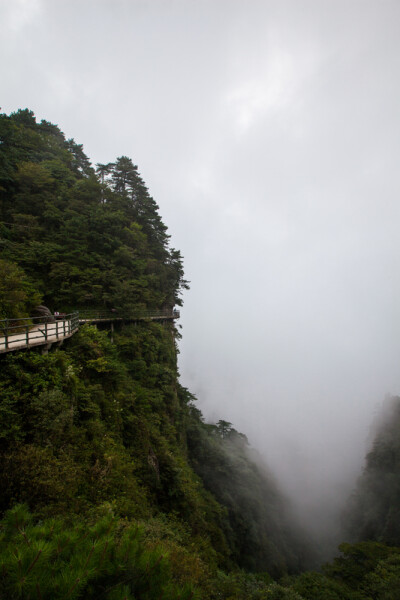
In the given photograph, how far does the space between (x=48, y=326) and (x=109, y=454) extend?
756 cm

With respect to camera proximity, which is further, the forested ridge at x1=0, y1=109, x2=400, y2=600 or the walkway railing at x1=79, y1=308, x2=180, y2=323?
the walkway railing at x1=79, y1=308, x2=180, y2=323

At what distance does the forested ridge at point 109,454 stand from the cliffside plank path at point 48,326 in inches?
18.6

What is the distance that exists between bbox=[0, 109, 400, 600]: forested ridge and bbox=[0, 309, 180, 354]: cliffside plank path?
18.6 inches

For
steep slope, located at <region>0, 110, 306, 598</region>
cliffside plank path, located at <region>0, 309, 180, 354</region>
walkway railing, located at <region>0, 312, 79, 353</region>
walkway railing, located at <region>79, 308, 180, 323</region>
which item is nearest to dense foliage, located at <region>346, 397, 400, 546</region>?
steep slope, located at <region>0, 110, 306, 598</region>

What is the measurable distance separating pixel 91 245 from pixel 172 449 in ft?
54.8

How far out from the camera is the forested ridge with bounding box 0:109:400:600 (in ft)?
10.6

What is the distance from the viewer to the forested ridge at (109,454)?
3246mm

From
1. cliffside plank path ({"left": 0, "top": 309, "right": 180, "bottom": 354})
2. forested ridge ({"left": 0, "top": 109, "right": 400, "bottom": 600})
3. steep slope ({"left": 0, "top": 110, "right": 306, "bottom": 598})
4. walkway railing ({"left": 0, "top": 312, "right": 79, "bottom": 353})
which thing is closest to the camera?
forested ridge ({"left": 0, "top": 109, "right": 400, "bottom": 600})

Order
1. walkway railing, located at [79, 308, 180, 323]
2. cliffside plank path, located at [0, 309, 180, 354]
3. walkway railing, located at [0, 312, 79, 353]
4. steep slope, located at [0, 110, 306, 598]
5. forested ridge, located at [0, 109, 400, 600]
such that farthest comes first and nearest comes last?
walkway railing, located at [79, 308, 180, 323] < cliffside plank path, located at [0, 309, 180, 354] < walkway railing, located at [0, 312, 79, 353] < steep slope, located at [0, 110, 306, 598] < forested ridge, located at [0, 109, 400, 600]

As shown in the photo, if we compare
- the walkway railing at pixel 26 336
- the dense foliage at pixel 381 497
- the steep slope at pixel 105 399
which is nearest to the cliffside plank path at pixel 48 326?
the walkway railing at pixel 26 336

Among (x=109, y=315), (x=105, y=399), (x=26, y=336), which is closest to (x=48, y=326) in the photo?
(x=26, y=336)

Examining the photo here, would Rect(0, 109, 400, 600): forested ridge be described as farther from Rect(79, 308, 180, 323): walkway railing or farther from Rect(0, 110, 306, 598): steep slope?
Rect(79, 308, 180, 323): walkway railing

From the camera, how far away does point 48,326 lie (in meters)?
12.3

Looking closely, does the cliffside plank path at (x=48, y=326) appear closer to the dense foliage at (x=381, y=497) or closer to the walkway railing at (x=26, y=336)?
the walkway railing at (x=26, y=336)
